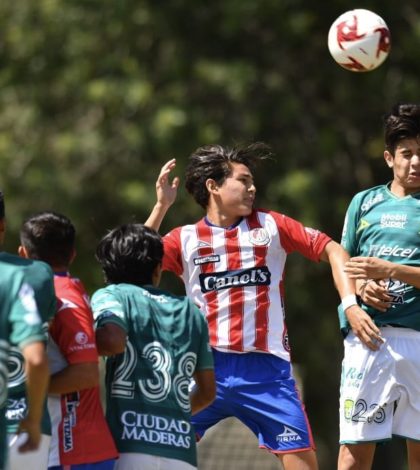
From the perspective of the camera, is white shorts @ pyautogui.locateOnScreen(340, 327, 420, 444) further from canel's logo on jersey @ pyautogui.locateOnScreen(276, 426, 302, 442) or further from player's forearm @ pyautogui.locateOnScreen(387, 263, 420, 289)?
player's forearm @ pyautogui.locateOnScreen(387, 263, 420, 289)

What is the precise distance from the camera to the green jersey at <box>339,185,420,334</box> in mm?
7453

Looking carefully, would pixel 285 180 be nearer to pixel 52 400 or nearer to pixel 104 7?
pixel 104 7

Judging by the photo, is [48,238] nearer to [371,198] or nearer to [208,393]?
[208,393]

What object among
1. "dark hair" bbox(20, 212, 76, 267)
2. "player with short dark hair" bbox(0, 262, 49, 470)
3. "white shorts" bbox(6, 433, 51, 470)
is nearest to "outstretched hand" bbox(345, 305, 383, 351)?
"dark hair" bbox(20, 212, 76, 267)

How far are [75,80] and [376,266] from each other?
37.3ft

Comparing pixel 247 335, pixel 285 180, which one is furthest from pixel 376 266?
pixel 285 180

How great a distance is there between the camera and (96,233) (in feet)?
58.7

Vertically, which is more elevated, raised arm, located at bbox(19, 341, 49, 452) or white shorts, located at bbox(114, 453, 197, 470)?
raised arm, located at bbox(19, 341, 49, 452)

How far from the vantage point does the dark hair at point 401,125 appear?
751cm

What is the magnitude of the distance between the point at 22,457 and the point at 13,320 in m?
0.63

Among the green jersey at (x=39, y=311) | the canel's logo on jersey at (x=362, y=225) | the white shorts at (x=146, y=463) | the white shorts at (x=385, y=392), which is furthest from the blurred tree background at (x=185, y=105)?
the green jersey at (x=39, y=311)

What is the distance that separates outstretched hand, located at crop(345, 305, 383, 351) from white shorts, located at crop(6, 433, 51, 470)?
7.71 feet

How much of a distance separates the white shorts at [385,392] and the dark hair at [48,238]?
2242mm

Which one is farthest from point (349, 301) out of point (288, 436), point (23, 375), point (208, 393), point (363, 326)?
point (23, 375)
